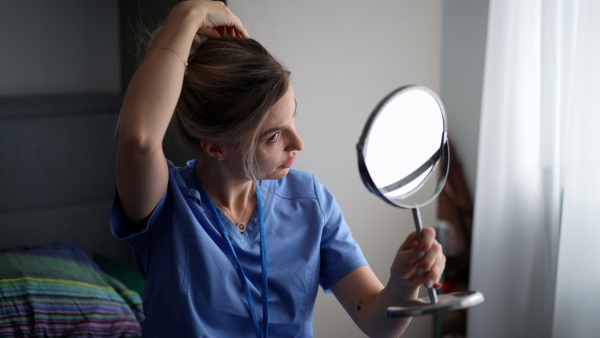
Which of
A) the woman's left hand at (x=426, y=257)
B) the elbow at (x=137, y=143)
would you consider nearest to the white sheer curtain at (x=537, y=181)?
the woman's left hand at (x=426, y=257)

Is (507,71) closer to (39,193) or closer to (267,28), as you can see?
(267,28)

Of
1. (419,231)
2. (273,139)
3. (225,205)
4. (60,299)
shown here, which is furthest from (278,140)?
(60,299)

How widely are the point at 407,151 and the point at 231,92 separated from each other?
38 cm

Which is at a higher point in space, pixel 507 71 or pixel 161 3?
pixel 161 3

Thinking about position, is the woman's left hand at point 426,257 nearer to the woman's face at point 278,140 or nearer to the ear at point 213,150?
the woman's face at point 278,140

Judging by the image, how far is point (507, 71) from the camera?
6.66 ft

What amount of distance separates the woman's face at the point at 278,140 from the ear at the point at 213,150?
9 cm

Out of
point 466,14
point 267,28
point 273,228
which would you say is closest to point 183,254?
point 273,228

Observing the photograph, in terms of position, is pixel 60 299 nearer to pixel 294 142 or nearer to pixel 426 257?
pixel 294 142

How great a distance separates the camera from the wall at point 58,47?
7.13 ft

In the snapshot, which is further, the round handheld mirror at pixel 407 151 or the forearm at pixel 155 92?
the forearm at pixel 155 92

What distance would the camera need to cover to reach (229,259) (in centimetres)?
131

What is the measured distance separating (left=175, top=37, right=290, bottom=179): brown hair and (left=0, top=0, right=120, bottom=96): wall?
1164 millimetres

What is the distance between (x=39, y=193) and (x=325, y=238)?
122cm
